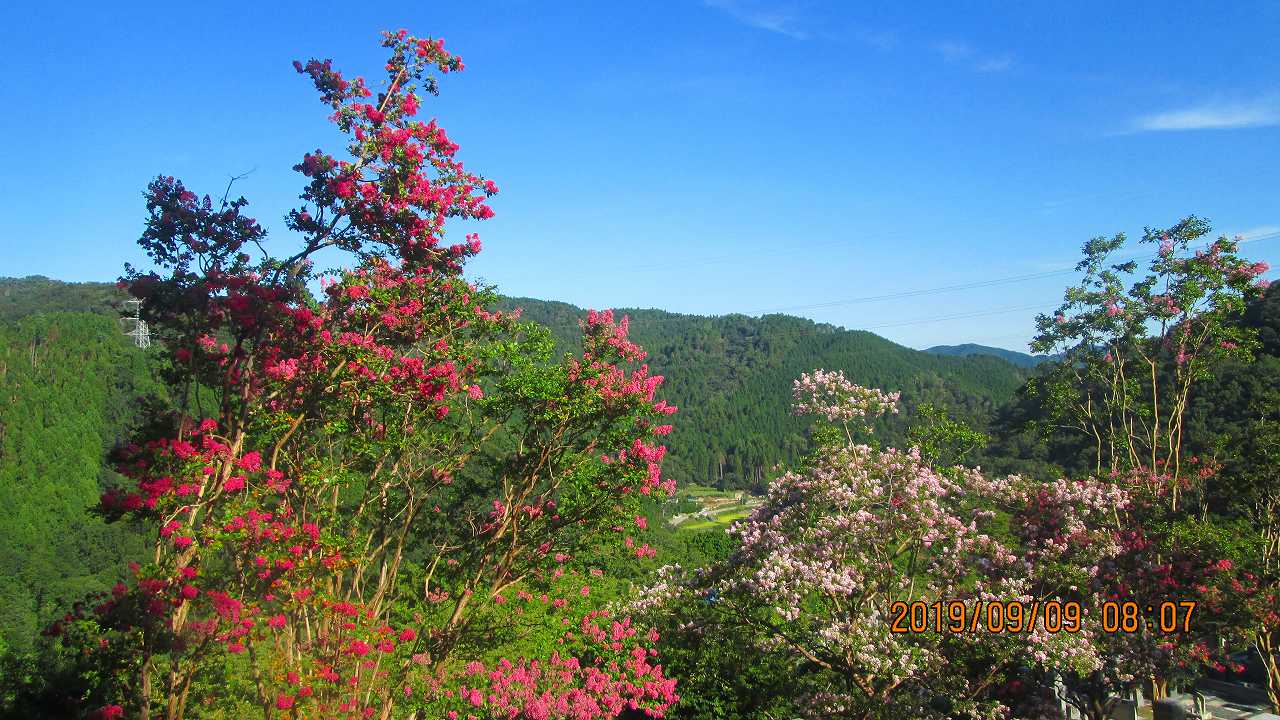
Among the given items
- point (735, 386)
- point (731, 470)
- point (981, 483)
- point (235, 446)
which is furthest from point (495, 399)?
point (735, 386)

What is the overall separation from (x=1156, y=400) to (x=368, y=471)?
39.2ft

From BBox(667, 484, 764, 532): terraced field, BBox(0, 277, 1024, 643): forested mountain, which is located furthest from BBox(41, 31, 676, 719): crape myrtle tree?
BBox(667, 484, 764, 532): terraced field

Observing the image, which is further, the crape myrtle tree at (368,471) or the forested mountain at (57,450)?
the forested mountain at (57,450)

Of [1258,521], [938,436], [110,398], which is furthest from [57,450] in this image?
[1258,521]

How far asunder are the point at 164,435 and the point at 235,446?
569 mm

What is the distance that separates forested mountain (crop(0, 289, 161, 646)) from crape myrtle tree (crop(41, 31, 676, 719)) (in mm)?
33032

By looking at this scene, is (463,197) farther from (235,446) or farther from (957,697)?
(957,697)

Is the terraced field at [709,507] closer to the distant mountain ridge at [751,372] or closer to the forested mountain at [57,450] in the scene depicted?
the distant mountain ridge at [751,372]

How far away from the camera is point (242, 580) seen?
5.35 m

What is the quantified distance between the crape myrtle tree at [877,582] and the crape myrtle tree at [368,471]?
58.6 inches

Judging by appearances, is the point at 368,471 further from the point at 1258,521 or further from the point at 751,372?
the point at 751,372

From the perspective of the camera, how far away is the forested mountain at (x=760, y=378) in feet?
380
